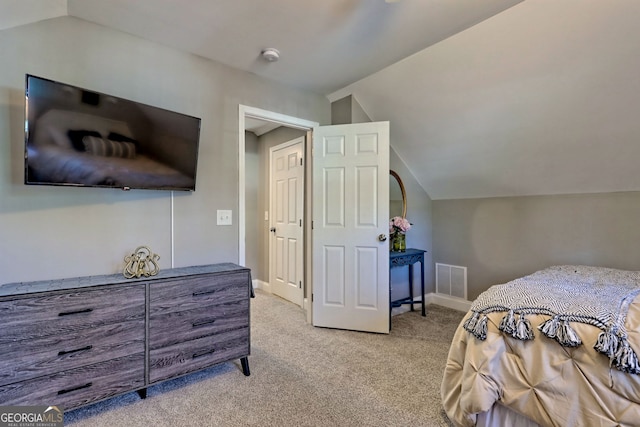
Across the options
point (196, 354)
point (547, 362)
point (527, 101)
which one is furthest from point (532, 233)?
point (196, 354)

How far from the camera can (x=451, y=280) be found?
385 centimetres

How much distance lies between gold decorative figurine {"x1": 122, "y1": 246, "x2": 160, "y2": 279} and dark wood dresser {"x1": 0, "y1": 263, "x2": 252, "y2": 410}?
76 millimetres

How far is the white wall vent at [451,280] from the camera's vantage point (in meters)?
3.74

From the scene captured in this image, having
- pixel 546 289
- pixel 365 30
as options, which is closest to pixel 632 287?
pixel 546 289

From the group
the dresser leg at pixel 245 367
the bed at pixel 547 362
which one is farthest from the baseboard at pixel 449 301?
the dresser leg at pixel 245 367

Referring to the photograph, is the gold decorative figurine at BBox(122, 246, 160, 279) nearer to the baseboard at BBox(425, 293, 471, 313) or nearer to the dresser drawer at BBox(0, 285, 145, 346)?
the dresser drawer at BBox(0, 285, 145, 346)

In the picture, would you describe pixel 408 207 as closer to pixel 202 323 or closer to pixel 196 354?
pixel 202 323

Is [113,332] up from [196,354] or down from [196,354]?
up

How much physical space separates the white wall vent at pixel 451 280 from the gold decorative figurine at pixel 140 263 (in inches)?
126

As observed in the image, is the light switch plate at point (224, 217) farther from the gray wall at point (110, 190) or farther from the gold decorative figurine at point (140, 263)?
the gold decorative figurine at point (140, 263)

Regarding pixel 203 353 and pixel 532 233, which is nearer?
pixel 203 353

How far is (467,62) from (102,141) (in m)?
2.66

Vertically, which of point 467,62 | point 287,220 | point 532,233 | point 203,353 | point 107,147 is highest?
point 467,62

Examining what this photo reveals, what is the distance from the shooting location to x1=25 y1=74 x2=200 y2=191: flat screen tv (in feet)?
5.62
